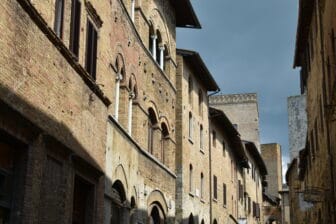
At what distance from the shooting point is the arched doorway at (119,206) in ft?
52.0

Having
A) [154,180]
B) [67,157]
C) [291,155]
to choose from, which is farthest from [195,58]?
[291,155]

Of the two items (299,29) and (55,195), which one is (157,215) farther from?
(55,195)

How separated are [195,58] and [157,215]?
839 cm

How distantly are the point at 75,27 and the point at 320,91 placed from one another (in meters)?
9.67

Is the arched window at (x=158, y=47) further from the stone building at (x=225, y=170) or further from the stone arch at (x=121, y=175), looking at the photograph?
the stone building at (x=225, y=170)

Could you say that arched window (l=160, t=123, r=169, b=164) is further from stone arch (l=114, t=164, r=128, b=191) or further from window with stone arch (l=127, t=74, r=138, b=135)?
stone arch (l=114, t=164, r=128, b=191)

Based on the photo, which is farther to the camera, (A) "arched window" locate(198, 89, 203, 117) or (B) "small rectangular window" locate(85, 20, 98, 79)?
(A) "arched window" locate(198, 89, 203, 117)

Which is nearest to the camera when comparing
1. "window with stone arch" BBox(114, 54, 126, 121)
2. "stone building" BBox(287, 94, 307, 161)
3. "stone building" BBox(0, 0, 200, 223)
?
"stone building" BBox(0, 0, 200, 223)

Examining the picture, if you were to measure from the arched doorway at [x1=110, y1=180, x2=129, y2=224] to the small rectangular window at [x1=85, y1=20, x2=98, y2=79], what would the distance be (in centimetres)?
356

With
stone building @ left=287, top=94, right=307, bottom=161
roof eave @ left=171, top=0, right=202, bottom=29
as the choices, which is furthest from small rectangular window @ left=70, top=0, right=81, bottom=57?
stone building @ left=287, top=94, right=307, bottom=161

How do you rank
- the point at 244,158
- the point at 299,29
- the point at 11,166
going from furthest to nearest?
1. the point at 244,158
2. the point at 299,29
3. the point at 11,166

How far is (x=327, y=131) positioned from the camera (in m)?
17.0

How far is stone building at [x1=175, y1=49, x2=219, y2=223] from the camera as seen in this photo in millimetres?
24234

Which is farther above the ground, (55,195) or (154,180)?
(154,180)
